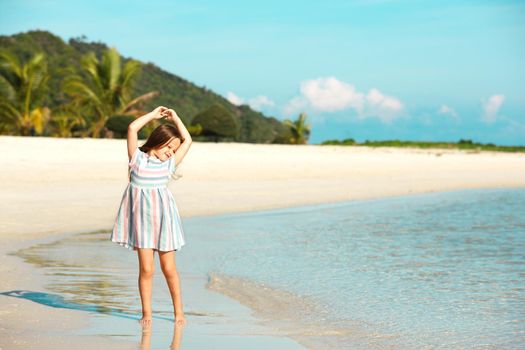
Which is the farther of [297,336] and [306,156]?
[306,156]

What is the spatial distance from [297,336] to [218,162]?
22.6 metres

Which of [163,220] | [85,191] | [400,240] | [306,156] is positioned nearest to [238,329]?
[163,220]

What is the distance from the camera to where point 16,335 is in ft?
17.7

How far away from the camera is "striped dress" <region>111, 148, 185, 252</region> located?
19.3 ft

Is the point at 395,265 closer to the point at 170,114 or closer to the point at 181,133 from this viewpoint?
the point at 181,133

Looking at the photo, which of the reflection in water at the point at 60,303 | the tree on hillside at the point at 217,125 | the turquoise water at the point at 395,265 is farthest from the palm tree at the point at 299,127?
the reflection in water at the point at 60,303

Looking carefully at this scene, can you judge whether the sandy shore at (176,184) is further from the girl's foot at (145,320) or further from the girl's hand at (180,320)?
the girl's hand at (180,320)

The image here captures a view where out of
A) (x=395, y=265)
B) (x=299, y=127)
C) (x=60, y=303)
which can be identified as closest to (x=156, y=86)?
(x=299, y=127)

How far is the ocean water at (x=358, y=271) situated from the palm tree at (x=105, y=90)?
31.0 m

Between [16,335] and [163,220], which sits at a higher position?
[163,220]

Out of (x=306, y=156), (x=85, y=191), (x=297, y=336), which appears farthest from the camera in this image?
(x=306, y=156)

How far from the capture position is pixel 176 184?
69.3ft

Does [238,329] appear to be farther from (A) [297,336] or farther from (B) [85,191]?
(B) [85,191]

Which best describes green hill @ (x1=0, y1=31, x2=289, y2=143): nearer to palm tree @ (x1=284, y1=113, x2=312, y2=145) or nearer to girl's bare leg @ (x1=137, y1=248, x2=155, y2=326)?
palm tree @ (x1=284, y1=113, x2=312, y2=145)
